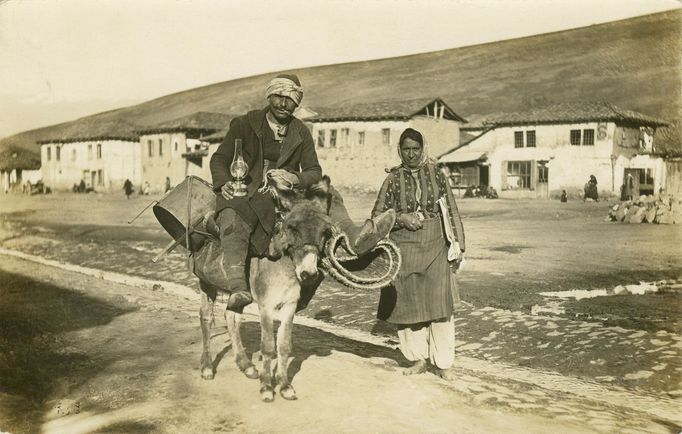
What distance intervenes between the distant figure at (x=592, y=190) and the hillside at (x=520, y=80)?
2050 millimetres

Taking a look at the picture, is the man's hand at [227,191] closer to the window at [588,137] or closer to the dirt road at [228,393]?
the dirt road at [228,393]

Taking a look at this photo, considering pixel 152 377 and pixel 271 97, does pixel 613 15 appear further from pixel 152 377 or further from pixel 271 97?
pixel 152 377

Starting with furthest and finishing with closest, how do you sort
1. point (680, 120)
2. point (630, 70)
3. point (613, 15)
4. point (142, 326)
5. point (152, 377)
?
point (630, 70), point (680, 120), point (142, 326), point (613, 15), point (152, 377)

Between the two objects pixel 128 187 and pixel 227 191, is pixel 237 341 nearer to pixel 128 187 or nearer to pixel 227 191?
pixel 227 191

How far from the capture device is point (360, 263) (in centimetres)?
454

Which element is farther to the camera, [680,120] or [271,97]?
[680,120]

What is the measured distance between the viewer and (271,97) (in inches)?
181

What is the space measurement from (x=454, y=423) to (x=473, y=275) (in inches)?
234

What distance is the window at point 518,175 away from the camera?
18941 mm

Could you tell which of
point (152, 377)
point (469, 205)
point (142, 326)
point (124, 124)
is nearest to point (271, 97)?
point (152, 377)

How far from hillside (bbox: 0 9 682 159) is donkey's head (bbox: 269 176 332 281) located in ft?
14.6

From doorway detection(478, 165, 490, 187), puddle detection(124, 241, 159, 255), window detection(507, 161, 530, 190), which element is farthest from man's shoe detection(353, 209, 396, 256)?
doorway detection(478, 165, 490, 187)

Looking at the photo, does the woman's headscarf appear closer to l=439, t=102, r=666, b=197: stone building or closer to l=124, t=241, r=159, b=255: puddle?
l=439, t=102, r=666, b=197: stone building

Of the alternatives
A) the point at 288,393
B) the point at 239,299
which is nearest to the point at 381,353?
the point at 288,393
